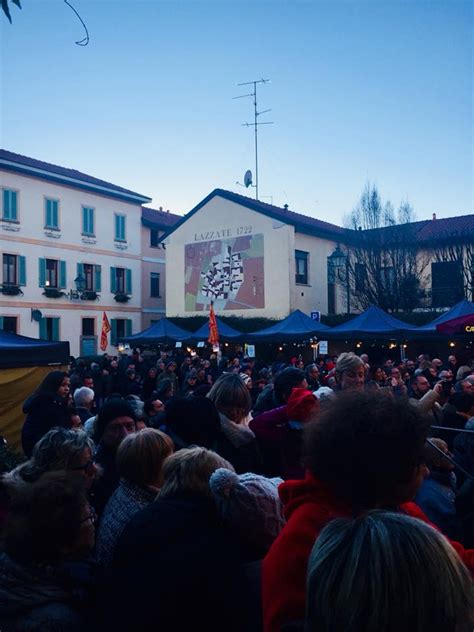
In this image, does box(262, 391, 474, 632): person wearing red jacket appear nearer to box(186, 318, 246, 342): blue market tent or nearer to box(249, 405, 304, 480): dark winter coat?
box(249, 405, 304, 480): dark winter coat

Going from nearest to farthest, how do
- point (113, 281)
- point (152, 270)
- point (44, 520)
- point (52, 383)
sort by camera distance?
point (44, 520) → point (52, 383) → point (113, 281) → point (152, 270)

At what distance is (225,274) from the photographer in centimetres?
3073

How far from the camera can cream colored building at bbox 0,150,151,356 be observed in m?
29.0

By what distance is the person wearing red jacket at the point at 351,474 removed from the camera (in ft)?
5.20

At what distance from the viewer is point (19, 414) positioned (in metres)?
8.78

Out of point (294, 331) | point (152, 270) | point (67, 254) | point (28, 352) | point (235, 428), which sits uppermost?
point (67, 254)

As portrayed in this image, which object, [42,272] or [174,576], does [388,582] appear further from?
[42,272]

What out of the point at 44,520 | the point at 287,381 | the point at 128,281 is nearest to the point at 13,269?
the point at 128,281

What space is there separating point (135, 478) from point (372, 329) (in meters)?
16.8

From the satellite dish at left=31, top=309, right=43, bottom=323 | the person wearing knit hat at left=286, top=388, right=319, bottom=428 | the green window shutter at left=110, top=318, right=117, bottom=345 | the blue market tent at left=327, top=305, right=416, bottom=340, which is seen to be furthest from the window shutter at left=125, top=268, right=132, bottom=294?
the person wearing knit hat at left=286, top=388, right=319, bottom=428

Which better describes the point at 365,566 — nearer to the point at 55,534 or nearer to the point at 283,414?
the point at 55,534

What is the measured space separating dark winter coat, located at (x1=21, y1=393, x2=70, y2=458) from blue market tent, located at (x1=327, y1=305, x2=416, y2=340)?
46.6 ft

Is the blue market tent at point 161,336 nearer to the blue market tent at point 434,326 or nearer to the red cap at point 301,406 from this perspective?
the blue market tent at point 434,326

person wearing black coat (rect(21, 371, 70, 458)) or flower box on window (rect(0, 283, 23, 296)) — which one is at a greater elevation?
flower box on window (rect(0, 283, 23, 296))
